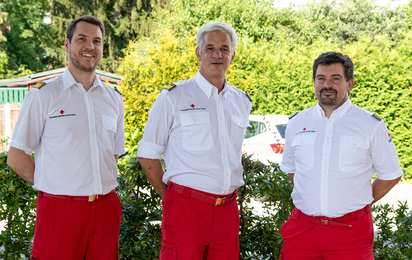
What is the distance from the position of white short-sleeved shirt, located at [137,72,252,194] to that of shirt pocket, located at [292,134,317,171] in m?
0.41

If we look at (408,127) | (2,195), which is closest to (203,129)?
(2,195)

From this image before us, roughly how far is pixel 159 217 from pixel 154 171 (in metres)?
0.79

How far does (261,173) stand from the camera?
10.4 ft

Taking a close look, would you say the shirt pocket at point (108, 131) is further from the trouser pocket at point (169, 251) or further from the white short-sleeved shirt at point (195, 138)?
the trouser pocket at point (169, 251)

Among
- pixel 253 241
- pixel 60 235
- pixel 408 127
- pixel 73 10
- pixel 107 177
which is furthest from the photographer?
pixel 73 10

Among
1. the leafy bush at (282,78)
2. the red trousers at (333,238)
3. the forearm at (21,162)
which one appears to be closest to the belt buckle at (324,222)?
the red trousers at (333,238)

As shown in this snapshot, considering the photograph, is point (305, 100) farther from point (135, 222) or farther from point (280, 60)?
point (135, 222)

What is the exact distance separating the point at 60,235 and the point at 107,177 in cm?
45

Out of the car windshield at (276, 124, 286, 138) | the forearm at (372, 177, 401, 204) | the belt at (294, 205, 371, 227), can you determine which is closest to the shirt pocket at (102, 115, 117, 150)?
the belt at (294, 205, 371, 227)

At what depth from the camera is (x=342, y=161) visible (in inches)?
96.7

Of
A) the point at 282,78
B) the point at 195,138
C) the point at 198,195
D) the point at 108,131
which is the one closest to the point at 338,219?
the point at 198,195

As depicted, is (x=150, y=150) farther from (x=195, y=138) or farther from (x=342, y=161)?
(x=342, y=161)

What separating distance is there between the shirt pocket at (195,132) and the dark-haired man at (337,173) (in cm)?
65

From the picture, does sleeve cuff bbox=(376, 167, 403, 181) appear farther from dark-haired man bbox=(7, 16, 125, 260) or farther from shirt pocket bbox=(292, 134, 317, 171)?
dark-haired man bbox=(7, 16, 125, 260)
